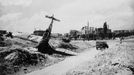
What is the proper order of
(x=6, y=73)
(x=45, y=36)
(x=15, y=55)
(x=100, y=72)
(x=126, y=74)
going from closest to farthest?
(x=126, y=74) < (x=100, y=72) < (x=6, y=73) < (x=15, y=55) < (x=45, y=36)

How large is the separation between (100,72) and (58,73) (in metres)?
3.55

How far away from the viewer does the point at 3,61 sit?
11828mm

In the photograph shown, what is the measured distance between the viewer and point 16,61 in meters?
12.0

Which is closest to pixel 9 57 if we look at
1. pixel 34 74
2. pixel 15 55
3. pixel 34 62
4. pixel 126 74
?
pixel 15 55

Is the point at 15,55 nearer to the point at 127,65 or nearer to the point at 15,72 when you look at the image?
the point at 15,72

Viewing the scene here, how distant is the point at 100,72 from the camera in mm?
8781

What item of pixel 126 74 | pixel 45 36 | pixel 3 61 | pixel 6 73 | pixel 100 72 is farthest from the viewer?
pixel 45 36

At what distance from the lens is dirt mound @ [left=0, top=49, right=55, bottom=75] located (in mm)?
10569

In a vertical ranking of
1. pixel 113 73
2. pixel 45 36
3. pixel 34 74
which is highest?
pixel 45 36

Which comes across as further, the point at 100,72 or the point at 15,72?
the point at 15,72

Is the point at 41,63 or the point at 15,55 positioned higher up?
the point at 15,55

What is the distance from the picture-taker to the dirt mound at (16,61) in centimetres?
1057

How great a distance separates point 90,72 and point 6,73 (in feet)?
22.6

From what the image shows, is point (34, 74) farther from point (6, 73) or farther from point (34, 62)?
point (34, 62)
